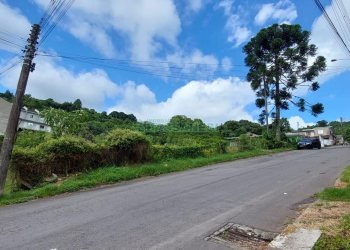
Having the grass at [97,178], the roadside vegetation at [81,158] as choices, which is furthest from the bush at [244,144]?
the grass at [97,178]

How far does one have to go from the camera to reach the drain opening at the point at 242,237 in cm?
614

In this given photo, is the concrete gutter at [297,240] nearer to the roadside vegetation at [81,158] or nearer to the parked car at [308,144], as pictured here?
the roadside vegetation at [81,158]

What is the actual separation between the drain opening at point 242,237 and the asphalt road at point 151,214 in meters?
0.23

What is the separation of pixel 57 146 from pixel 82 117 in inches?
451

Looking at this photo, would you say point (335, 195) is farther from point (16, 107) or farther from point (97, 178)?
point (16, 107)

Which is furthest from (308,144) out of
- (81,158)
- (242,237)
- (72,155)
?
(242,237)

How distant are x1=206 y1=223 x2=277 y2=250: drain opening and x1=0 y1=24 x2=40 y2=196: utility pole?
27.7ft

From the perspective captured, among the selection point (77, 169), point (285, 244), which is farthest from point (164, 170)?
point (285, 244)

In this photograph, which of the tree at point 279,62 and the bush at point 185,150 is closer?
the bush at point 185,150

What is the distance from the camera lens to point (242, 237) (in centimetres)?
657

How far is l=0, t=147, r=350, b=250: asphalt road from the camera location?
20.5 ft

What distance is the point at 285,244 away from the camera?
5.74 meters

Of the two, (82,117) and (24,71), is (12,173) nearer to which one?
(24,71)

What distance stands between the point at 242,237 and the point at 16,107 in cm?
934
